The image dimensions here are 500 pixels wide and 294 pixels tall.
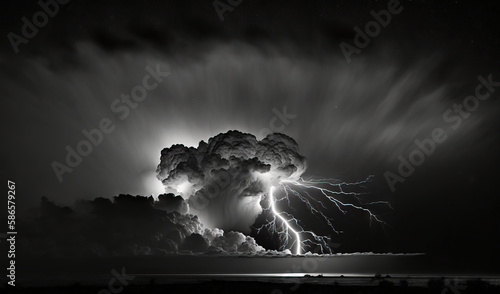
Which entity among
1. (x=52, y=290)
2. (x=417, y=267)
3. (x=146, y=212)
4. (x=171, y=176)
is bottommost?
(x=52, y=290)

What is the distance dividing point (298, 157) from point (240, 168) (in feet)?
39.5

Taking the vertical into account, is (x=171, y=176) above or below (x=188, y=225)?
above

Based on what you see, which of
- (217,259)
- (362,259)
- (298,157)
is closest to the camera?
(217,259)

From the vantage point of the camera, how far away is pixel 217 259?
283ft

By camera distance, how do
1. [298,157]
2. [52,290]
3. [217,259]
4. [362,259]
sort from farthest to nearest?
[362,259], [298,157], [217,259], [52,290]

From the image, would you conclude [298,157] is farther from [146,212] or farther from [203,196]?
[146,212]

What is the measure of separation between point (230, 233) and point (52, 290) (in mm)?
51823

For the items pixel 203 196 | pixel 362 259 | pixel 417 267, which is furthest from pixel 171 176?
pixel 417 267

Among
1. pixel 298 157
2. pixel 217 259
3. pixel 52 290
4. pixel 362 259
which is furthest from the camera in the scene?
pixel 362 259

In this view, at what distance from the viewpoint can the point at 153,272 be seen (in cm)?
8825

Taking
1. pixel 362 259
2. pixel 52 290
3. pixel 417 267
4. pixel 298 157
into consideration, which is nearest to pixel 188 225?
pixel 298 157

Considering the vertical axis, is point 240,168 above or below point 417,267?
above

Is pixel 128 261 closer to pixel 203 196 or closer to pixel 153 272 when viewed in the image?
pixel 153 272

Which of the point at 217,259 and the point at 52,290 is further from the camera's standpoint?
the point at 217,259
